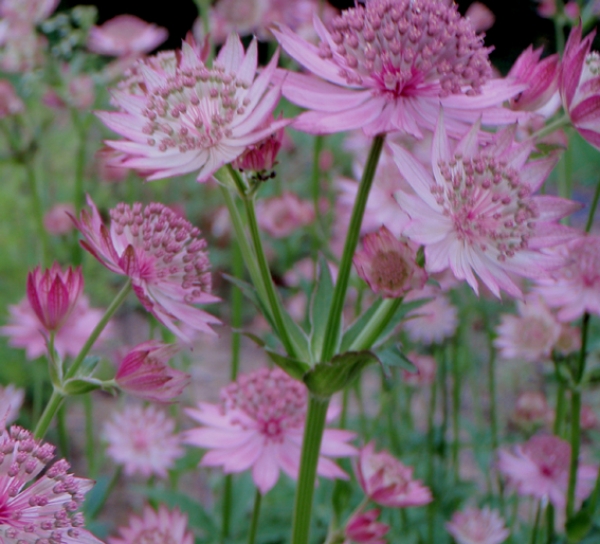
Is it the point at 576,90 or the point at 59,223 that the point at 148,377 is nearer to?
the point at 576,90

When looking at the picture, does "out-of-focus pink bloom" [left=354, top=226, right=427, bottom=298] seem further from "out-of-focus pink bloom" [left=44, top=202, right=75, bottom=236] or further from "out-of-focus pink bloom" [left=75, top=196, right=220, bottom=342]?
"out-of-focus pink bloom" [left=44, top=202, right=75, bottom=236]

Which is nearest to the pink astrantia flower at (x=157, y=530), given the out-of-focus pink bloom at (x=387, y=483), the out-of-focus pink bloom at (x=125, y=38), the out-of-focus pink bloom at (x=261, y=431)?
the out-of-focus pink bloom at (x=261, y=431)

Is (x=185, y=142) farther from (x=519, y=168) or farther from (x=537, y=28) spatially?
(x=537, y=28)

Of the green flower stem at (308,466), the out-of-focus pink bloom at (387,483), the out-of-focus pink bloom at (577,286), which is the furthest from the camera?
the out-of-focus pink bloom at (577,286)

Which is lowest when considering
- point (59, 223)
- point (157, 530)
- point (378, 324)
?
point (157, 530)

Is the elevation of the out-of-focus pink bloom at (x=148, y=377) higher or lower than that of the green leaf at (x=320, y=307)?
lower

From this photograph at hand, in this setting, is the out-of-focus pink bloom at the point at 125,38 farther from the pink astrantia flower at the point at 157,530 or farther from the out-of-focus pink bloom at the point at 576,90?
the out-of-focus pink bloom at the point at 576,90

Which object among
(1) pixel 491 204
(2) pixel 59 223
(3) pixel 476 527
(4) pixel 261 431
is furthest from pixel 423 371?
(1) pixel 491 204
